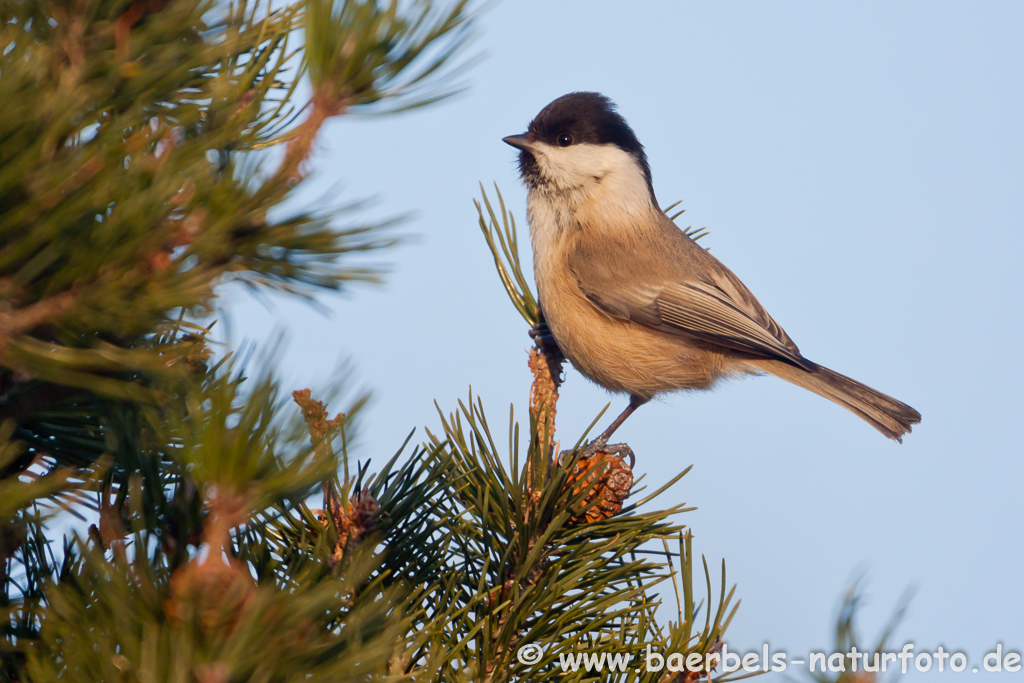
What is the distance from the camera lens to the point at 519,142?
2.19 m

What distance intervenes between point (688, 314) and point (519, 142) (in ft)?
2.33

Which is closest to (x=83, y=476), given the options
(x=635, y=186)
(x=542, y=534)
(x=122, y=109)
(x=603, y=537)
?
(x=122, y=109)

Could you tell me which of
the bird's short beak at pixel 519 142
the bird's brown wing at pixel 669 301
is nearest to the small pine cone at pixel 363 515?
the bird's brown wing at pixel 669 301

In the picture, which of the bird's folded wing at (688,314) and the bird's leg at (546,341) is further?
the bird's folded wing at (688,314)

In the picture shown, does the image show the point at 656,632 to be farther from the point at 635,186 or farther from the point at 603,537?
the point at 635,186

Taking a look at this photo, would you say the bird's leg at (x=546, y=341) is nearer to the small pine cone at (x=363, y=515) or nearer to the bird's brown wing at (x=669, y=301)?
the bird's brown wing at (x=669, y=301)

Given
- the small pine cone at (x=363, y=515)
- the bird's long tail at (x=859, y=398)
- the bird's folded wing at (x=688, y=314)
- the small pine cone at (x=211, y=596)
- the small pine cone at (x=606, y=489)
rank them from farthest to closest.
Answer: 1. the bird's folded wing at (x=688, y=314)
2. the bird's long tail at (x=859, y=398)
3. the small pine cone at (x=606, y=489)
4. the small pine cone at (x=363, y=515)
5. the small pine cone at (x=211, y=596)

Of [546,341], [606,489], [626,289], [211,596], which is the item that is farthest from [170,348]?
[626,289]

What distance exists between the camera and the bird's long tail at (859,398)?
1984mm

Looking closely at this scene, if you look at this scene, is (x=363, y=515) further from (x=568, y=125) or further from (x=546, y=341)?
(x=568, y=125)

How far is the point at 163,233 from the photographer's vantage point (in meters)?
0.54

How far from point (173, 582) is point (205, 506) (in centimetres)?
6

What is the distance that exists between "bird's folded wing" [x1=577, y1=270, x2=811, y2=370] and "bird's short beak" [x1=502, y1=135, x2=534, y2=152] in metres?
0.42

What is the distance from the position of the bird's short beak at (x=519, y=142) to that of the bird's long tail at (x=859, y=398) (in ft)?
3.22
